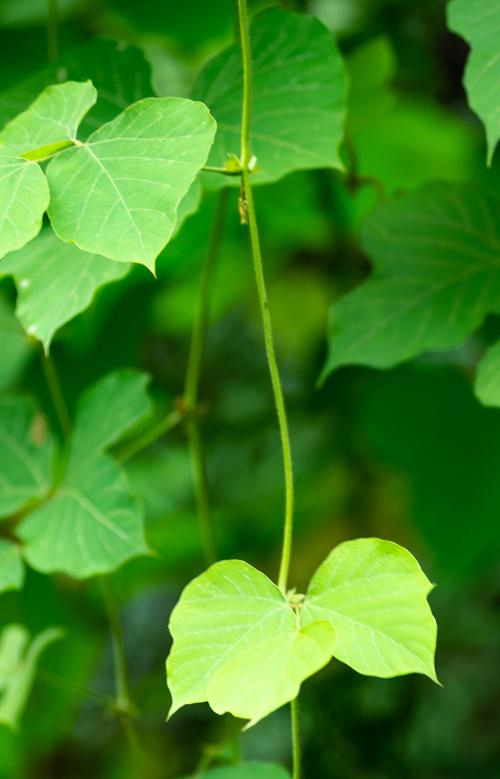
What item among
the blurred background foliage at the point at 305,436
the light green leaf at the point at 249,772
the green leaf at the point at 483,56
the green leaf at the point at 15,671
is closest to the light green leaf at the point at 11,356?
the blurred background foliage at the point at 305,436

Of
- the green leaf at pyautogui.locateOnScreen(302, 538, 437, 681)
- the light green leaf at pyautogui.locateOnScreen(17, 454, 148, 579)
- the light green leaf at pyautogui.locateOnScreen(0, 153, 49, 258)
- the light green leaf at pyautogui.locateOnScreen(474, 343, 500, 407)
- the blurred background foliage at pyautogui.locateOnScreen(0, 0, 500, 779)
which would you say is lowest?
the blurred background foliage at pyautogui.locateOnScreen(0, 0, 500, 779)

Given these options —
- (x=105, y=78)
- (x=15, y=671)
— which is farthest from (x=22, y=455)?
(x=105, y=78)

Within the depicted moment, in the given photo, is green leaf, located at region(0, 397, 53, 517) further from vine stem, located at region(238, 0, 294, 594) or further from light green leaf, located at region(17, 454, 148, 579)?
vine stem, located at region(238, 0, 294, 594)

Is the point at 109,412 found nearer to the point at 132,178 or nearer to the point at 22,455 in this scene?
the point at 22,455

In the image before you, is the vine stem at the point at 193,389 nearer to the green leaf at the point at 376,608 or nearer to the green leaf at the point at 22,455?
the green leaf at the point at 22,455

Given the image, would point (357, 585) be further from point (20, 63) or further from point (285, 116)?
point (20, 63)

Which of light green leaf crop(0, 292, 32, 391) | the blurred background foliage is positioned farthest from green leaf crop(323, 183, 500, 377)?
light green leaf crop(0, 292, 32, 391)

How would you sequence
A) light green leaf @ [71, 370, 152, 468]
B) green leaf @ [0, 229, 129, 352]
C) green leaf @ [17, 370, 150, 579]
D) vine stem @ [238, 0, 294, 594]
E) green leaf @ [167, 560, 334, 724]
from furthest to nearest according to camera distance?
light green leaf @ [71, 370, 152, 468]
green leaf @ [17, 370, 150, 579]
green leaf @ [0, 229, 129, 352]
vine stem @ [238, 0, 294, 594]
green leaf @ [167, 560, 334, 724]
